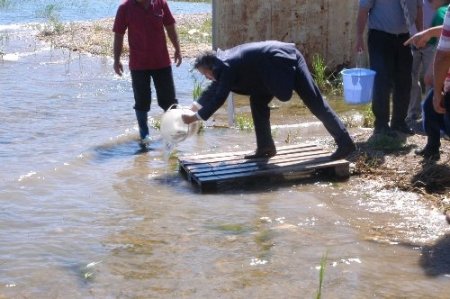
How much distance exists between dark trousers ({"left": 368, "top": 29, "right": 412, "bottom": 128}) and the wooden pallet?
891 millimetres

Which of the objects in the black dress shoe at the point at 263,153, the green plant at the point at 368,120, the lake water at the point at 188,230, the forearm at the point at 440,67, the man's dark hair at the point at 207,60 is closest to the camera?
the lake water at the point at 188,230

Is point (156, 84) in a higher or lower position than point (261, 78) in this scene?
lower

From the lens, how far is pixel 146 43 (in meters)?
7.93

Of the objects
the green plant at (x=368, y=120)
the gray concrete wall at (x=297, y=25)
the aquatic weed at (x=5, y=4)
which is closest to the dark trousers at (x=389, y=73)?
the green plant at (x=368, y=120)

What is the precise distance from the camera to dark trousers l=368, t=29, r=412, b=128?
7.56 meters

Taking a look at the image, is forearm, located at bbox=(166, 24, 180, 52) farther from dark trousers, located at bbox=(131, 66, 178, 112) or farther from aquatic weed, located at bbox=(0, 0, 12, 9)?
aquatic weed, located at bbox=(0, 0, 12, 9)

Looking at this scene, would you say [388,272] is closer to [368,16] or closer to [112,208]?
[112,208]

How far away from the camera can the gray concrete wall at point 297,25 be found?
11.3 metres

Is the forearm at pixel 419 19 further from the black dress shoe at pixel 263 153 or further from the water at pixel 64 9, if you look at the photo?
the water at pixel 64 9

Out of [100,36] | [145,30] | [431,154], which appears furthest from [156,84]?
[100,36]

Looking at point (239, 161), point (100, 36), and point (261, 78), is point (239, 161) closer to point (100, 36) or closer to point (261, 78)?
point (261, 78)

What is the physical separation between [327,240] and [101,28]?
46.2 feet

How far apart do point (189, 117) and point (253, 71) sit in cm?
62

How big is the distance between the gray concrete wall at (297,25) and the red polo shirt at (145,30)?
3.50 m
